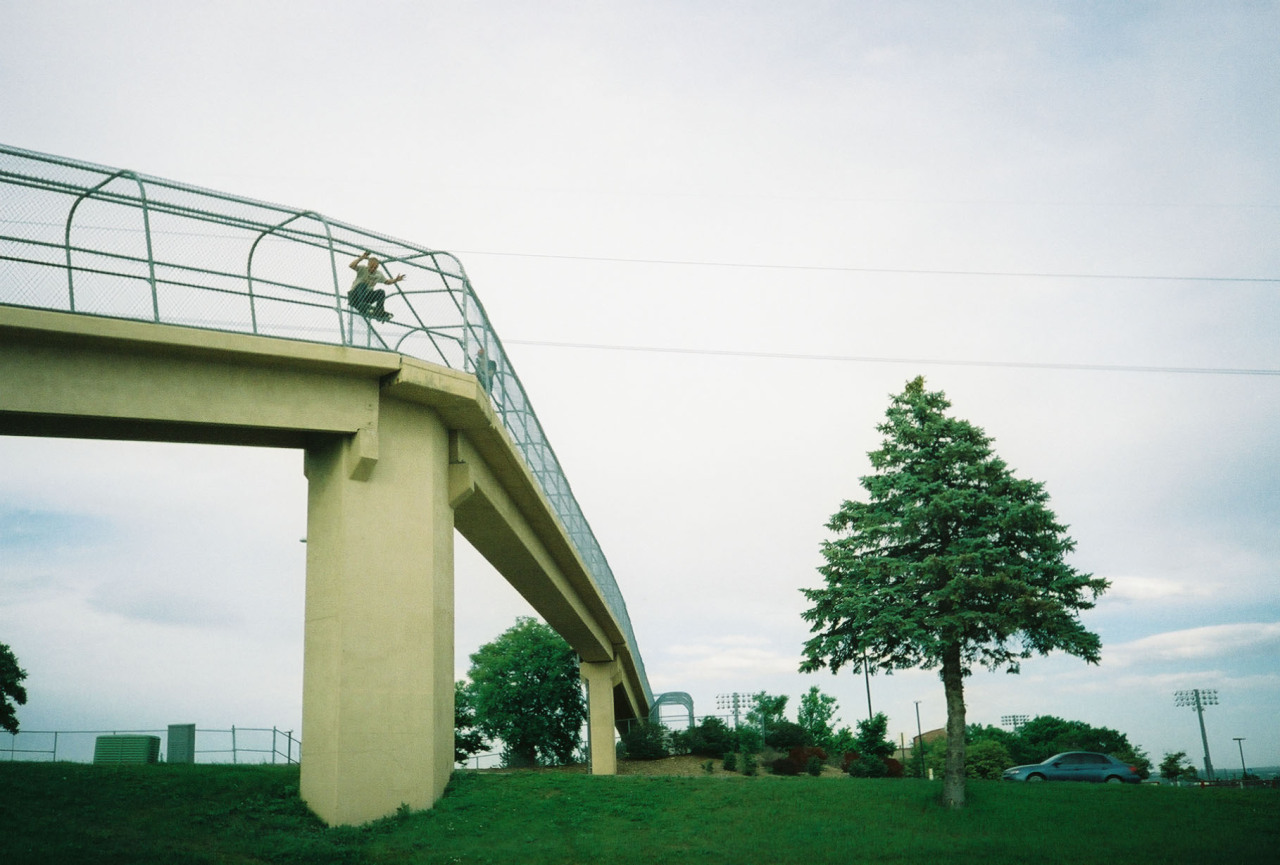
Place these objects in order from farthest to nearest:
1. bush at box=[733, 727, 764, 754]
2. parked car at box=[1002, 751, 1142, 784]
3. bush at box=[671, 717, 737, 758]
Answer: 1. bush at box=[671, 717, 737, 758]
2. bush at box=[733, 727, 764, 754]
3. parked car at box=[1002, 751, 1142, 784]

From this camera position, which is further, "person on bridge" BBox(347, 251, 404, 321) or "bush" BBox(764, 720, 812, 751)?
"bush" BBox(764, 720, 812, 751)

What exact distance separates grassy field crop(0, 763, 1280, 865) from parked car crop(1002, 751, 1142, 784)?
383 inches

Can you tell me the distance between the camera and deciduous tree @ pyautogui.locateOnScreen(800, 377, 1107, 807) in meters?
22.6

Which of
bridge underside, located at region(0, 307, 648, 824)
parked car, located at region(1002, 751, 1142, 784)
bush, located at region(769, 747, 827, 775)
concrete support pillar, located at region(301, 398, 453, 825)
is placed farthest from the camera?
bush, located at region(769, 747, 827, 775)

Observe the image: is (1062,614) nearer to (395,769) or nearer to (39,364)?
(395,769)

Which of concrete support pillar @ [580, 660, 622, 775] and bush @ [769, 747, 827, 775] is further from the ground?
concrete support pillar @ [580, 660, 622, 775]

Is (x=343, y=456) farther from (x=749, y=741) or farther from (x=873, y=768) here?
(x=749, y=741)

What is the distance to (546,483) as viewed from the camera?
85.9 ft

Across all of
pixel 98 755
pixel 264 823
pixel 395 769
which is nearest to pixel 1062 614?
pixel 395 769

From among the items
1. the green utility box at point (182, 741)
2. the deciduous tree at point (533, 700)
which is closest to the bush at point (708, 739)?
the deciduous tree at point (533, 700)

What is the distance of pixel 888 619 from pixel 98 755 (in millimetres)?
18653

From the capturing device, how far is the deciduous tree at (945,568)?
74.2 feet

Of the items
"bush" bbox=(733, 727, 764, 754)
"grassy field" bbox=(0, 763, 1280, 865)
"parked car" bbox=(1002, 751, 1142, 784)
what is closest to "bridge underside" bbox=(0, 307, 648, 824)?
"grassy field" bbox=(0, 763, 1280, 865)

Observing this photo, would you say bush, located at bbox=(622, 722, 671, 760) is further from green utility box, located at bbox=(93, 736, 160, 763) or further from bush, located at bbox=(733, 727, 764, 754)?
green utility box, located at bbox=(93, 736, 160, 763)
